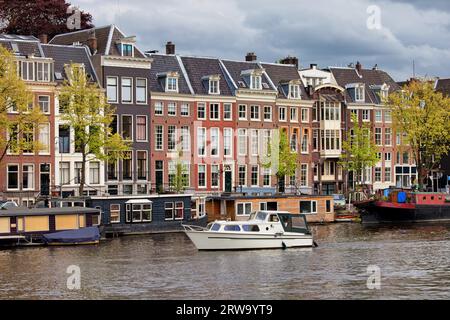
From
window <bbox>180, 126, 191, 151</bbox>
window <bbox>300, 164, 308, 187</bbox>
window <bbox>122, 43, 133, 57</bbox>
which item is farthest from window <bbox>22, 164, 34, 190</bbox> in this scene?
window <bbox>300, 164, 308, 187</bbox>

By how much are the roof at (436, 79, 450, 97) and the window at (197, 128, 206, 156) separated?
153ft

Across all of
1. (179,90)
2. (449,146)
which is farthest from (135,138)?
(449,146)

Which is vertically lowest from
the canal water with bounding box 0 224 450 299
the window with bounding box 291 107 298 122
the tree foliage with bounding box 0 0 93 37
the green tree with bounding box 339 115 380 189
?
the canal water with bounding box 0 224 450 299

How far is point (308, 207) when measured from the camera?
300ft

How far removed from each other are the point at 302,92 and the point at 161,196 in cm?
3313

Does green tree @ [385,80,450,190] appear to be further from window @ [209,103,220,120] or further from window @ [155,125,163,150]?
window @ [155,125,163,150]

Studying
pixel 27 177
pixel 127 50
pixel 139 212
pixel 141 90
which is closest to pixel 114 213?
pixel 139 212

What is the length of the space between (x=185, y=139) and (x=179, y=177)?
288 inches

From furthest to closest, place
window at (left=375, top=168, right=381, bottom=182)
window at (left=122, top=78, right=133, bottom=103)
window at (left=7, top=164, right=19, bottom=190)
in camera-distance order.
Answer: window at (left=375, top=168, right=381, bottom=182)
window at (left=122, top=78, right=133, bottom=103)
window at (left=7, top=164, right=19, bottom=190)

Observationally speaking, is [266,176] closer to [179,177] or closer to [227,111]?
[227,111]

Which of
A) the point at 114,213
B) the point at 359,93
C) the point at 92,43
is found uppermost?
the point at 92,43

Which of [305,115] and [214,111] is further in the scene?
[305,115]

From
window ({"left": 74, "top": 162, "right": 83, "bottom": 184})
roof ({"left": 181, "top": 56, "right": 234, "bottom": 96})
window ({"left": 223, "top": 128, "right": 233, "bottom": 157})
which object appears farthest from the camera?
window ({"left": 223, "top": 128, "right": 233, "bottom": 157})

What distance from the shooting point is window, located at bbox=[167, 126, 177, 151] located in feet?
319
